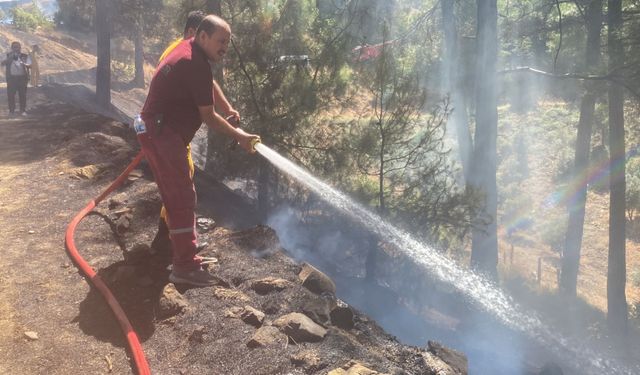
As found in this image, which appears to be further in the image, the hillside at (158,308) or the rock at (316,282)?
the rock at (316,282)

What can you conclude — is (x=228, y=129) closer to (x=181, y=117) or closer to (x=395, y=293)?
(x=181, y=117)

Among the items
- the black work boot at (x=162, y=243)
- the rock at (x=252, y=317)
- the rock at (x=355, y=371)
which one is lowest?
the rock at (x=355, y=371)

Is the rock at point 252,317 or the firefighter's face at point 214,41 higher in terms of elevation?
the firefighter's face at point 214,41

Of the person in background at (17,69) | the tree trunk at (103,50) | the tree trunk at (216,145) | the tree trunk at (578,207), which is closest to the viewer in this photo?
the tree trunk at (216,145)

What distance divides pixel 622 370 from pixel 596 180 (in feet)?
43.2

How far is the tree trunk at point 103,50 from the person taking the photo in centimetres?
1498

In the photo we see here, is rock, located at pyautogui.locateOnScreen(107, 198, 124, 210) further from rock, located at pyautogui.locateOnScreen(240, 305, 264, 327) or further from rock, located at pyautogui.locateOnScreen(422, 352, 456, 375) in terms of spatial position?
rock, located at pyautogui.locateOnScreen(422, 352, 456, 375)

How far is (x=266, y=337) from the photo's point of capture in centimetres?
290

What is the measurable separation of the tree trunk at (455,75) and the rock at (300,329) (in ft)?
32.5

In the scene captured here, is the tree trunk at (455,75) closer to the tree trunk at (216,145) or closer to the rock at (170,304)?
the tree trunk at (216,145)

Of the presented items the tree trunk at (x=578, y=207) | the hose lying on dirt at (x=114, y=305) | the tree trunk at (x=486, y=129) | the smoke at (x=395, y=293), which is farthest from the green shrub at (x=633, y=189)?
the hose lying on dirt at (x=114, y=305)

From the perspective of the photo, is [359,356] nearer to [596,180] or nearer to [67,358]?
[67,358]

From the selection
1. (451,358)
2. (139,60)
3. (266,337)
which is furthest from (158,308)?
(139,60)

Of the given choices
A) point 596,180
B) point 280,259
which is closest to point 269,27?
point 280,259
